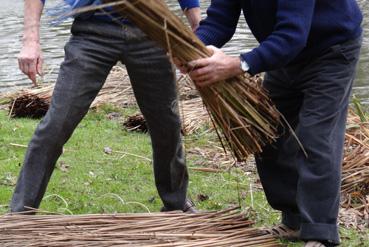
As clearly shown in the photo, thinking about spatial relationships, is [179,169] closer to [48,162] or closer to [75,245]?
[48,162]

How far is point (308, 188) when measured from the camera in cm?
416

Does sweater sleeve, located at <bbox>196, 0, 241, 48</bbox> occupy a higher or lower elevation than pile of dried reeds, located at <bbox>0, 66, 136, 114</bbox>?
higher

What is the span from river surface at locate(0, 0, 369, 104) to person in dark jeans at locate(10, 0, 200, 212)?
13.2ft

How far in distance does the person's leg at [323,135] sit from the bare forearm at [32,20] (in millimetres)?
1469

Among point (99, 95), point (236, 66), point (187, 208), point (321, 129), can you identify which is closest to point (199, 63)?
point (236, 66)

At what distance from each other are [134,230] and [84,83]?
95 centimetres

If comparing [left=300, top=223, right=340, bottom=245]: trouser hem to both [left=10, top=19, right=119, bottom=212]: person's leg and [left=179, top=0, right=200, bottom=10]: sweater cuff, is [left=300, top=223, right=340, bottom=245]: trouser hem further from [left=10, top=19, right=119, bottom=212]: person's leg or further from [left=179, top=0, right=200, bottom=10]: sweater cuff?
[left=179, top=0, right=200, bottom=10]: sweater cuff

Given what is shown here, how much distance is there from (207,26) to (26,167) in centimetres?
126

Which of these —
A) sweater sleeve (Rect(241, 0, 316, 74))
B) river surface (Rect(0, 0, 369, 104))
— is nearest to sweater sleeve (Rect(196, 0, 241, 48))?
sweater sleeve (Rect(241, 0, 316, 74))

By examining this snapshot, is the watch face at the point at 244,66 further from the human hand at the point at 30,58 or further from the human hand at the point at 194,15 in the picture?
the human hand at the point at 30,58

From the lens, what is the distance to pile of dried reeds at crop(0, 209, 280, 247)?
3953 mm

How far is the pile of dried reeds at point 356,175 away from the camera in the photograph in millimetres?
5625

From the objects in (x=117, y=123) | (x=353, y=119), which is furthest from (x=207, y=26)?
(x=117, y=123)

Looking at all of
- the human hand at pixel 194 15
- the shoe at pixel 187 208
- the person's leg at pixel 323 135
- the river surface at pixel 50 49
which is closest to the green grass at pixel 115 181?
the shoe at pixel 187 208
